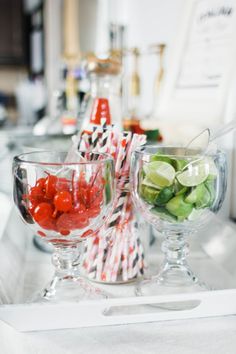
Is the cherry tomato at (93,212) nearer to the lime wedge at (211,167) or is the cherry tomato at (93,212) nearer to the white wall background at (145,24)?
the lime wedge at (211,167)

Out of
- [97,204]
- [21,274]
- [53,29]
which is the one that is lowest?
[21,274]

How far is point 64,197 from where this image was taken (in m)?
0.45

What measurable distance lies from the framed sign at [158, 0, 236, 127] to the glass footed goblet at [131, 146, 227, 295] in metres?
0.34

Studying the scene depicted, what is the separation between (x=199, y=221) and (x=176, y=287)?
3.3 inches

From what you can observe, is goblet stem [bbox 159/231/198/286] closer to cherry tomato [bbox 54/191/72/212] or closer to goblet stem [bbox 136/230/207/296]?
goblet stem [bbox 136/230/207/296]

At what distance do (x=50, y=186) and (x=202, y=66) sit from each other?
0.54 metres

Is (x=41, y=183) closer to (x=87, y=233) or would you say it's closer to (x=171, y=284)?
(x=87, y=233)

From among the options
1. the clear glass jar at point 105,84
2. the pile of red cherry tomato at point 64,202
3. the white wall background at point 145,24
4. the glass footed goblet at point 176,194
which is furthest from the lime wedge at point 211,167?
the white wall background at point 145,24

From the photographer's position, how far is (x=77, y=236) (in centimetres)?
47

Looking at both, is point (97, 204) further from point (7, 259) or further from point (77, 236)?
point (7, 259)

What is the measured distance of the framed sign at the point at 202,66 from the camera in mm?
830

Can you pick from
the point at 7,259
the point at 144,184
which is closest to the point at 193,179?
the point at 144,184

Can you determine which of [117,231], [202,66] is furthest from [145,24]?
[117,231]

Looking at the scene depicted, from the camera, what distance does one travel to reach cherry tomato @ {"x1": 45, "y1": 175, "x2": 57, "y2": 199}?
456mm
